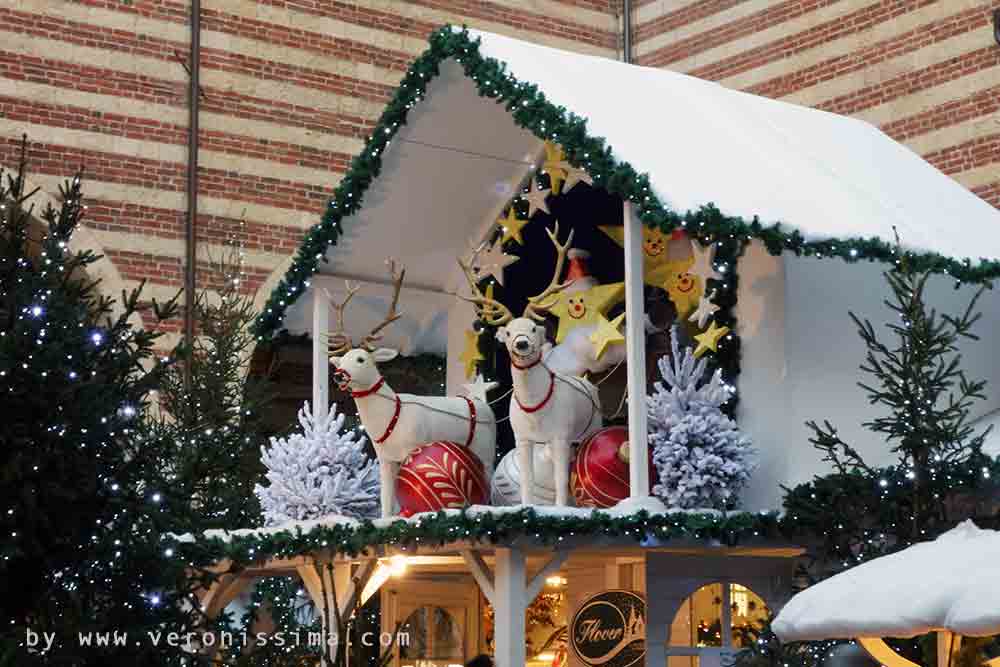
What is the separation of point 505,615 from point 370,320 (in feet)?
10.3

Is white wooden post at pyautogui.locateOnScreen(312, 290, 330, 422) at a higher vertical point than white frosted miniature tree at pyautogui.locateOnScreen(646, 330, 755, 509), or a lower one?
higher

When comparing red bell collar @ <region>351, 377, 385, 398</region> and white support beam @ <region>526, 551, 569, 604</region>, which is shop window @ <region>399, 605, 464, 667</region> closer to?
red bell collar @ <region>351, 377, 385, 398</region>

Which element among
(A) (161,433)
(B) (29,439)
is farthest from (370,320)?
(B) (29,439)

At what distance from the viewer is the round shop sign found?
31.7 feet

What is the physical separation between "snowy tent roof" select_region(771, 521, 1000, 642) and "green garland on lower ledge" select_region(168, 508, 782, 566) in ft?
6.82

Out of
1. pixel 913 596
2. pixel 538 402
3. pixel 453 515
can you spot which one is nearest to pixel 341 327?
pixel 538 402

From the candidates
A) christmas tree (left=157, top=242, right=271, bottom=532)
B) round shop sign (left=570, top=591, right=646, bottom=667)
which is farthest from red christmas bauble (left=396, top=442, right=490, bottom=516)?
christmas tree (left=157, top=242, right=271, bottom=532)

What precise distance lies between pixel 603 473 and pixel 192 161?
656 centimetres

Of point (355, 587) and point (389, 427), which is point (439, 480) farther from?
point (355, 587)

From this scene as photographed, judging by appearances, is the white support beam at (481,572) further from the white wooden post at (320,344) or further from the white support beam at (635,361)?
the white wooden post at (320,344)

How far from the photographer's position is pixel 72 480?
680 centimetres

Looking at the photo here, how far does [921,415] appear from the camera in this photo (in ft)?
28.4

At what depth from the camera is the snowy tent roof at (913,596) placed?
18.6ft

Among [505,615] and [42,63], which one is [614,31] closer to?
[42,63]
